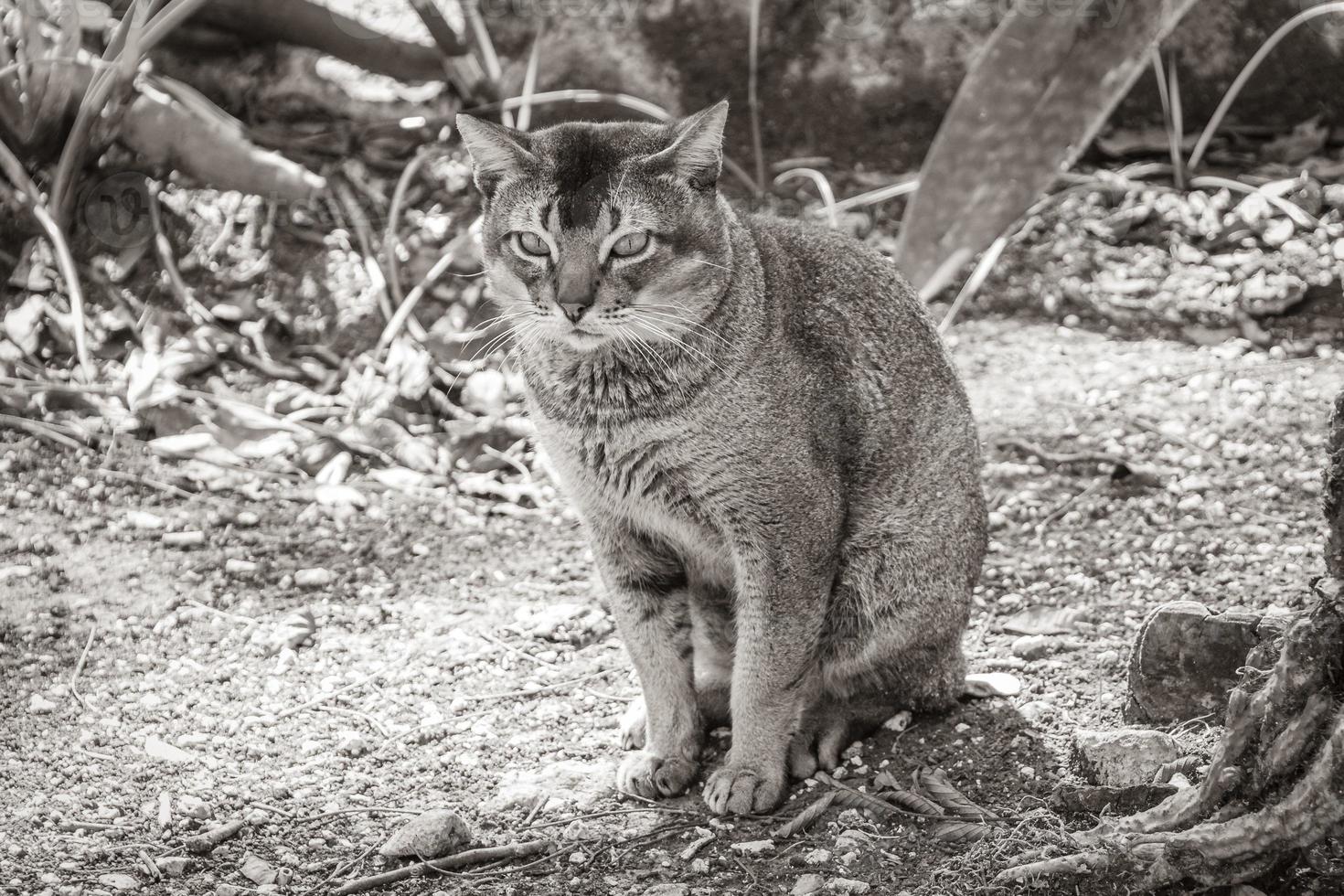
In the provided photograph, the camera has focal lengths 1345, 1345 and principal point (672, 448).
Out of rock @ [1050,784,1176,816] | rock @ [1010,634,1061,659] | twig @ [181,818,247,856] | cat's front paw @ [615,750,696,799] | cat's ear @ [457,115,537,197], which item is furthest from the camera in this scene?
rock @ [1010,634,1061,659]

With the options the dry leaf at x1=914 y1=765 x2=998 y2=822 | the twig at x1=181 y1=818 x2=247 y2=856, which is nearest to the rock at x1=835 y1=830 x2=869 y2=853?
the dry leaf at x1=914 y1=765 x2=998 y2=822

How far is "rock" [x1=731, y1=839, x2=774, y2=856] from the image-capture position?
10.3 ft

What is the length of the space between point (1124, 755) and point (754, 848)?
87 centimetres

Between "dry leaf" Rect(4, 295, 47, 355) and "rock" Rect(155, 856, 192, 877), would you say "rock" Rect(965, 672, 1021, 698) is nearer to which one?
"rock" Rect(155, 856, 192, 877)

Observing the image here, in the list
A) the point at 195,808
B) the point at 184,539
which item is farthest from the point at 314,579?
the point at 195,808

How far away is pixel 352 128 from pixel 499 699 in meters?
3.91

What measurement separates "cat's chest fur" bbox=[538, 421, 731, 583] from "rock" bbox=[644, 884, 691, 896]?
81cm

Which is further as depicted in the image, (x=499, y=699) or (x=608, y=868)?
(x=499, y=699)

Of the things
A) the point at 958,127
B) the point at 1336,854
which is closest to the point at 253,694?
the point at 1336,854

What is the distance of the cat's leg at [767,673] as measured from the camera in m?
3.29

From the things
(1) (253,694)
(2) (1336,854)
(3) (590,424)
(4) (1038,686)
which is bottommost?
(1) (253,694)

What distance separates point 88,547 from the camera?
14.6ft

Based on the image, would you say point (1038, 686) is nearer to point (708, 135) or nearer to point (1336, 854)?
point (1336, 854)

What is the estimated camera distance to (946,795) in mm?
3217
